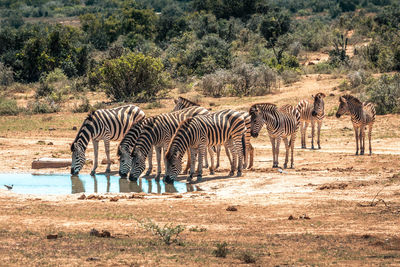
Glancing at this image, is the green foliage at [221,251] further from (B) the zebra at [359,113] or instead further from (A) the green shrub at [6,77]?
(A) the green shrub at [6,77]

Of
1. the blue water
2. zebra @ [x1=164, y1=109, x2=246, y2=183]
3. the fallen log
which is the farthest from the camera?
the fallen log

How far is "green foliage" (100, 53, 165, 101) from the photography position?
33.5 meters

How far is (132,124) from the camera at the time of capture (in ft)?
61.4

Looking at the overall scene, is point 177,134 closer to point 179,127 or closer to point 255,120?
point 179,127

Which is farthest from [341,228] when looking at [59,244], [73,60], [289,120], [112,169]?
[73,60]

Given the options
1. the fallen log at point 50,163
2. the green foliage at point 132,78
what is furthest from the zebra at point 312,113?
the green foliage at point 132,78

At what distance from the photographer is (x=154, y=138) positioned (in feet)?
56.5

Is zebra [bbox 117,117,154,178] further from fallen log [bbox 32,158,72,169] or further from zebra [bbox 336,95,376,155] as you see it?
zebra [bbox 336,95,376,155]

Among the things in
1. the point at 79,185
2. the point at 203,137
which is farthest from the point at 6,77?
the point at 203,137

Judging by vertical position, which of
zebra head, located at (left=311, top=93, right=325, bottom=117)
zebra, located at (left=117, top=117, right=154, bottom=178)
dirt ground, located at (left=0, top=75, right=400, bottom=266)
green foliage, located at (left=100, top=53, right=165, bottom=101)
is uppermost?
green foliage, located at (left=100, top=53, right=165, bottom=101)

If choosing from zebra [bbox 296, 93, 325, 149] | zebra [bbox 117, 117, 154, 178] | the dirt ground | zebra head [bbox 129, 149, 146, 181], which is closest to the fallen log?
the dirt ground

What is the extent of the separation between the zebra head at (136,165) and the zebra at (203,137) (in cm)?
95

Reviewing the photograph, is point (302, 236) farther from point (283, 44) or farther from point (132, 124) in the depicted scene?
point (283, 44)

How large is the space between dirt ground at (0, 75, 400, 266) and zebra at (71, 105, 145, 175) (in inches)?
36.1
